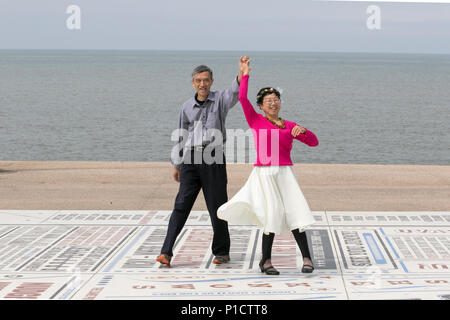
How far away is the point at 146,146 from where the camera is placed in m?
38.6

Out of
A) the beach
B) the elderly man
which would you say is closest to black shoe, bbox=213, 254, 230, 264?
the elderly man

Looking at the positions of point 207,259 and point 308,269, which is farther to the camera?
point 207,259

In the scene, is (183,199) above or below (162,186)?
above

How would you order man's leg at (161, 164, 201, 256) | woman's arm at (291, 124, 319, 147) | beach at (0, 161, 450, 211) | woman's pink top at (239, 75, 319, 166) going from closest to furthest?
1. woman's arm at (291, 124, 319, 147)
2. woman's pink top at (239, 75, 319, 166)
3. man's leg at (161, 164, 201, 256)
4. beach at (0, 161, 450, 211)

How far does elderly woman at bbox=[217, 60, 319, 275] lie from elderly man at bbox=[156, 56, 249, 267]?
285mm

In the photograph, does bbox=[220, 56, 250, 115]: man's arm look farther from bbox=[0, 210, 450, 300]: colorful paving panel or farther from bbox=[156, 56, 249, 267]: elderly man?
bbox=[0, 210, 450, 300]: colorful paving panel

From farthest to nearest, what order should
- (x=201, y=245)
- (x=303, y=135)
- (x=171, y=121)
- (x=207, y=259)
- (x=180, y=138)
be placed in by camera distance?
(x=171, y=121)
(x=201, y=245)
(x=207, y=259)
(x=180, y=138)
(x=303, y=135)

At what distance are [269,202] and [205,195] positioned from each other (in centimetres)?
64

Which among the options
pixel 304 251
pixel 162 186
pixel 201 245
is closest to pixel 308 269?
pixel 304 251

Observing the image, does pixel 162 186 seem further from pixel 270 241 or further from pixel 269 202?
pixel 269 202

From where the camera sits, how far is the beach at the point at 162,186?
982cm

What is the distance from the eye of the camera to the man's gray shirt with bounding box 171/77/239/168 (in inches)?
250

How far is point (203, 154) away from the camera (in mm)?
6418

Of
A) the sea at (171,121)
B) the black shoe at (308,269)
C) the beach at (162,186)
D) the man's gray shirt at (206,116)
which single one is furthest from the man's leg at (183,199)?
the sea at (171,121)
